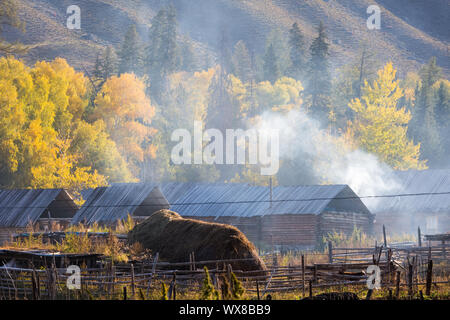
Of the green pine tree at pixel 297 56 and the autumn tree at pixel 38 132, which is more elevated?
the green pine tree at pixel 297 56

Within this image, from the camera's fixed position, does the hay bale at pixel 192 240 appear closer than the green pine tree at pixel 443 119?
Yes

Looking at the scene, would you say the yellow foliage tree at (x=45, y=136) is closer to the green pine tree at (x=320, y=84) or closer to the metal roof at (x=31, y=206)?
the metal roof at (x=31, y=206)

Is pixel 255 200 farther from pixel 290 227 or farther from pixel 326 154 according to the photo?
pixel 326 154

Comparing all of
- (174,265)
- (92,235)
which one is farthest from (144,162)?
(174,265)

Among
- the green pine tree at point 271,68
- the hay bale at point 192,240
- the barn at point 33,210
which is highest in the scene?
the green pine tree at point 271,68

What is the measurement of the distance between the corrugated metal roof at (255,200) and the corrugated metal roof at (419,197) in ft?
22.9

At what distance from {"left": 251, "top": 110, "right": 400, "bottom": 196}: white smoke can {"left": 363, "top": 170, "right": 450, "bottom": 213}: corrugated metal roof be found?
4.08 meters

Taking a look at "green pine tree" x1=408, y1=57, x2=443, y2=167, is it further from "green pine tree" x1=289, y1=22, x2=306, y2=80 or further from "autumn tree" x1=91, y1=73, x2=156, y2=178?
"autumn tree" x1=91, y1=73, x2=156, y2=178

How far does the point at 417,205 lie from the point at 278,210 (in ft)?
48.8

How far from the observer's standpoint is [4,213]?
159 feet

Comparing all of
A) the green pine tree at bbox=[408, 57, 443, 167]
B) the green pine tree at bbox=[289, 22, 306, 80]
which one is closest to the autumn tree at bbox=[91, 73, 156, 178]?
the green pine tree at bbox=[289, 22, 306, 80]

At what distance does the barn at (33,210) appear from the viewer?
47.3 metres

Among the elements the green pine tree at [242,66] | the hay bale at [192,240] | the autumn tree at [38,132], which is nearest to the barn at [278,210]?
the hay bale at [192,240]
